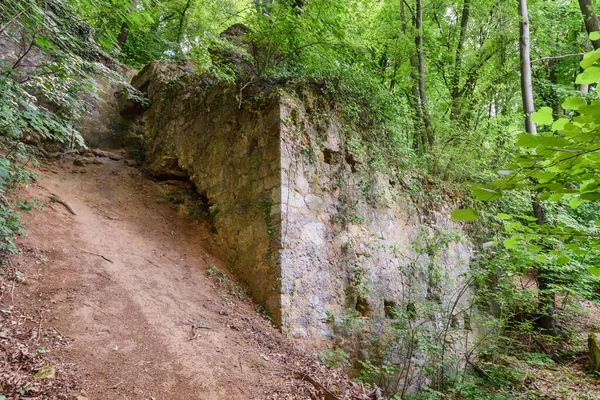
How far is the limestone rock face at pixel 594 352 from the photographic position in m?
6.39

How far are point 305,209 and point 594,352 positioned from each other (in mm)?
6355

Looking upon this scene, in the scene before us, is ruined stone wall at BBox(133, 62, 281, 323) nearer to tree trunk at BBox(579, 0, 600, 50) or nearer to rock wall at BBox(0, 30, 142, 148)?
rock wall at BBox(0, 30, 142, 148)

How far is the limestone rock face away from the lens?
6387 mm

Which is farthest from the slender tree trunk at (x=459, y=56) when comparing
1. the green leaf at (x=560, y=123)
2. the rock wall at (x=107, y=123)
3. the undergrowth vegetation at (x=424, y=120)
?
the green leaf at (x=560, y=123)

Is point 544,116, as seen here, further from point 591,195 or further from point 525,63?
point 525,63

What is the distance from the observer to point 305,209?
5.27 meters

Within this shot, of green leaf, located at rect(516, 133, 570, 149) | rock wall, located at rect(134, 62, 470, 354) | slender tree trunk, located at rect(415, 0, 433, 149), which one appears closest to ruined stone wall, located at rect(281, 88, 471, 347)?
rock wall, located at rect(134, 62, 470, 354)

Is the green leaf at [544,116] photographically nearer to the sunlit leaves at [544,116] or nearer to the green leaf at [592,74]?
the sunlit leaves at [544,116]

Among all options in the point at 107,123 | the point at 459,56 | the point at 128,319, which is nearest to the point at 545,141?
the point at 128,319

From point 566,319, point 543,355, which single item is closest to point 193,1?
point 543,355

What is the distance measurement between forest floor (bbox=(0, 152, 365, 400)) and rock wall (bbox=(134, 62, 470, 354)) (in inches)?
23.7

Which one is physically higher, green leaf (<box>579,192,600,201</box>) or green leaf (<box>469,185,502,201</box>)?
green leaf (<box>579,192,600,201</box>)

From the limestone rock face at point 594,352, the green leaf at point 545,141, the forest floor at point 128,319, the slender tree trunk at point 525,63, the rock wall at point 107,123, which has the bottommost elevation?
the limestone rock face at point 594,352

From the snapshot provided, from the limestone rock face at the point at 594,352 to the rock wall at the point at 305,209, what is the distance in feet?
7.83
